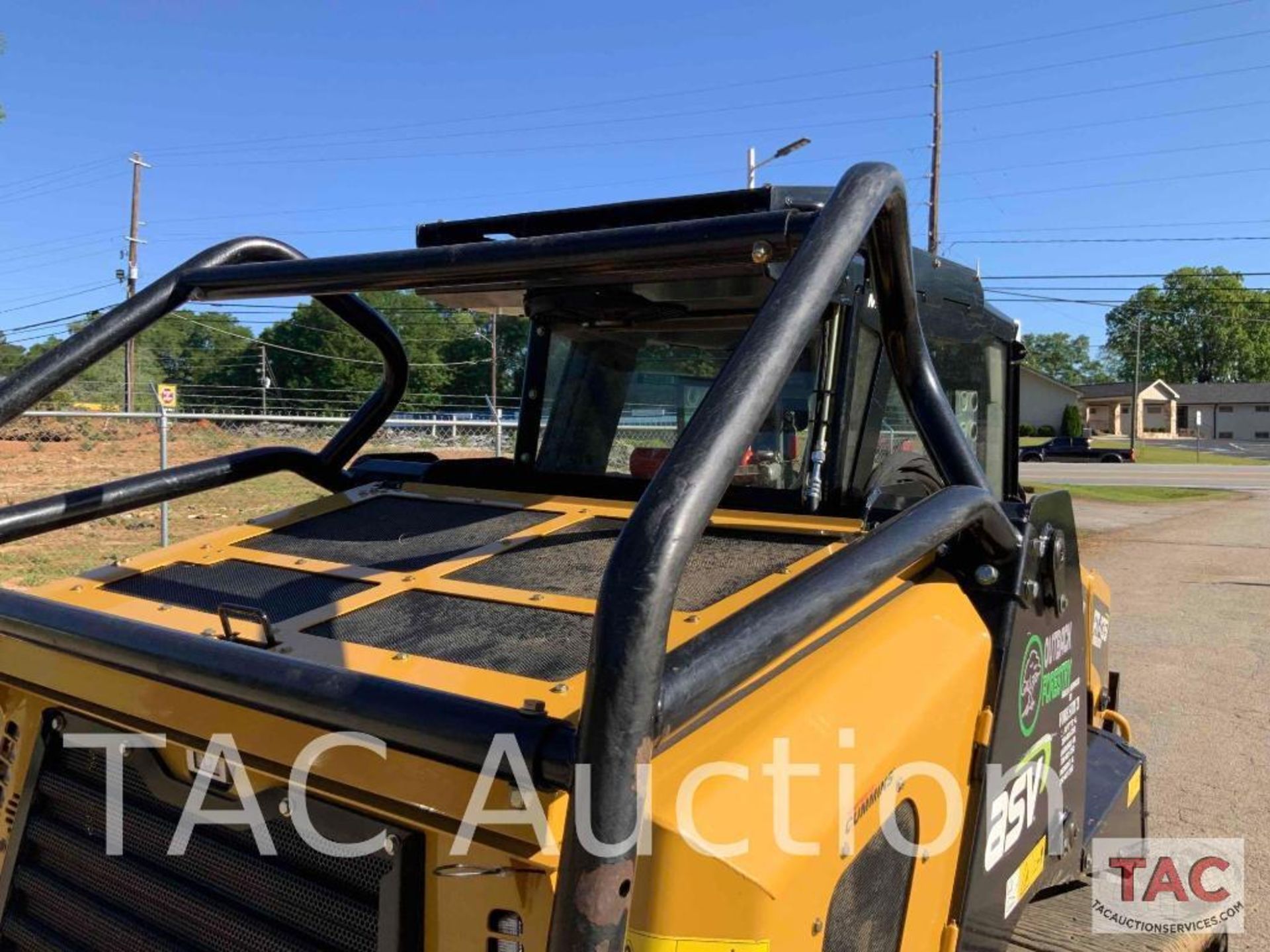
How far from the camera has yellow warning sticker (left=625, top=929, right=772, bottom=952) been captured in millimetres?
1251

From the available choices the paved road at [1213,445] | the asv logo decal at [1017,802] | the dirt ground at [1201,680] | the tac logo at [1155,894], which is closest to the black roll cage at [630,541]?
the asv logo decal at [1017,802]

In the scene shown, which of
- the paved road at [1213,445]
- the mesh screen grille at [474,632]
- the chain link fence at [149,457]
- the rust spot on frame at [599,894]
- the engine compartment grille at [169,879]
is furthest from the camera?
the paved road at [1213,445]

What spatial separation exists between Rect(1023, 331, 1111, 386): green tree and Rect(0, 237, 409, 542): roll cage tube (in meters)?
125

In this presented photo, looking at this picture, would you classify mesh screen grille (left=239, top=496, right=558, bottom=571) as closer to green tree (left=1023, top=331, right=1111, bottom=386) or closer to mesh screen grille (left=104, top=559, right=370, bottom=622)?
mesh screen grille (left=104, top=559, right=370, bottom=622)

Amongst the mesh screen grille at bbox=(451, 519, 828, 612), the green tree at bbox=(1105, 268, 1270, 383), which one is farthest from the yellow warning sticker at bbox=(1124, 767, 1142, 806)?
the green tree at bbox=(1105, 268, 1270, 383)

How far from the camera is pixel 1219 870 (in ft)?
12.9

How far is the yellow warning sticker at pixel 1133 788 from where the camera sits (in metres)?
2.92

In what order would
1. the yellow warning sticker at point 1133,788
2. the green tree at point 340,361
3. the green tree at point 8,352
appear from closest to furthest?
the yellow warning sticker at point 1133,788 < the green tree at point 8,352 < the green tree at point 340,361

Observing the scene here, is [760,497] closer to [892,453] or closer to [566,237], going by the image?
[892,453]

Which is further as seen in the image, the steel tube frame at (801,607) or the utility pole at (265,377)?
the utility pole at (265,377)

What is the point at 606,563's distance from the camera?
6.42 ft

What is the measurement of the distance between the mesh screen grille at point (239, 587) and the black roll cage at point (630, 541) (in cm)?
35

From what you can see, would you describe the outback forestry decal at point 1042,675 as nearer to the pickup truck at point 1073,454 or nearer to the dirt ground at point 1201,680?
the dirt ground at point 1201,680

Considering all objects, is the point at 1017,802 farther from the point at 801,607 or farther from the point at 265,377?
the point at 265,377
